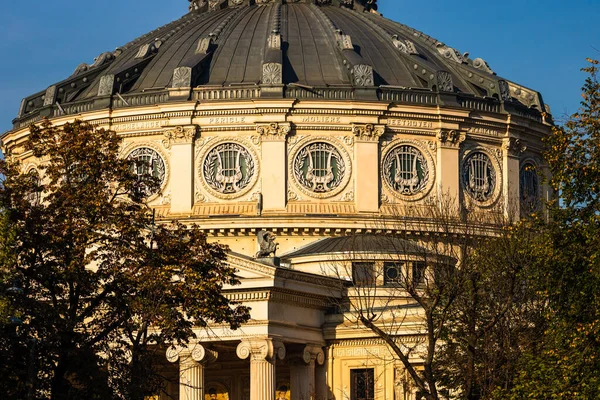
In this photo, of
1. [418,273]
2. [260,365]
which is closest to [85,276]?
[418,273]

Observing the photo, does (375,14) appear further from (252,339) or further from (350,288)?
(252,339)

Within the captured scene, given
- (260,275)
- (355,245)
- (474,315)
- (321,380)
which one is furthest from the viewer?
(355,245)

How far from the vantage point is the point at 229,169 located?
86875 millimetres

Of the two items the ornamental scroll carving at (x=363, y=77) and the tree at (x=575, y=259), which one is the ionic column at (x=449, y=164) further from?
the tree at (x=575, y=259)

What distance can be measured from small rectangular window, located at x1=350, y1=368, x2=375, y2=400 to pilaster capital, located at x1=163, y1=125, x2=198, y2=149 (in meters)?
17.0

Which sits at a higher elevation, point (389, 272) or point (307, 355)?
point (389, 272)

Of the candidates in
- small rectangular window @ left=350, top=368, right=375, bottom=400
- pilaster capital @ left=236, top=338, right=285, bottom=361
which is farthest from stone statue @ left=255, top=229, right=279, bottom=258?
small rectangular window @ left=350, top=368, right=375, bottom=400

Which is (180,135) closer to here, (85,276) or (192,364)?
(192,364)

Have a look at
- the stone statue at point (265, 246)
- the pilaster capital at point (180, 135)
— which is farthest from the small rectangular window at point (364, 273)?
the pilaster capital at point (180, 135)

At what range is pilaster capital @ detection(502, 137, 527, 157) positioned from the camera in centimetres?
9094

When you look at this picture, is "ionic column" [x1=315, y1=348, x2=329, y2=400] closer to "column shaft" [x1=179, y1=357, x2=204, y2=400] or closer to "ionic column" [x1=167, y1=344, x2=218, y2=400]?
"ionic column" [x1=167, y1=344, x2=218, y2=400]

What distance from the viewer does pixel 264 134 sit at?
8650 cm

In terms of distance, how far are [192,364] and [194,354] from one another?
0.52 m

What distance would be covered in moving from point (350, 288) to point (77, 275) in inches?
1103
